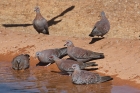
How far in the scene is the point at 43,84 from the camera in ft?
36.0

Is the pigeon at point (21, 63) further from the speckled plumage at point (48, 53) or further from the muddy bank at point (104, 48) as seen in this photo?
the muddy bank at point (104, 48)

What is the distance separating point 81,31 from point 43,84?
28.6 feet

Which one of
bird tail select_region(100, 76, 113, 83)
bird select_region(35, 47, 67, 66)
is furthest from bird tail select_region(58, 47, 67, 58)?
bird tail select_region(100, 76, 113, 83)

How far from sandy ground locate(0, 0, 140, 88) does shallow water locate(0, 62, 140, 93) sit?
36.6 inches

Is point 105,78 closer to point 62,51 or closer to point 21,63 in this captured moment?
point 62,51

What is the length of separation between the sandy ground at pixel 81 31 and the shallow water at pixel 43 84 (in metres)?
0.93

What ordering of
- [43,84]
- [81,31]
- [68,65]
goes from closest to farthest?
[43,84], [68,65], [81,31]

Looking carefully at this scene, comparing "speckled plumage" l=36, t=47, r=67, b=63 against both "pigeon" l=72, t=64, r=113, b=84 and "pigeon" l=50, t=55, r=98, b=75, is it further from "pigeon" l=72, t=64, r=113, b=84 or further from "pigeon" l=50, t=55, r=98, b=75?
"pigeon" l=72, t=64, r=113, b=84

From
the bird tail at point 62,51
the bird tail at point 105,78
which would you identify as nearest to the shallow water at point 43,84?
the bird tail at point 105,78

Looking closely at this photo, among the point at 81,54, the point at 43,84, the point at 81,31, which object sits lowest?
the point at 43,84

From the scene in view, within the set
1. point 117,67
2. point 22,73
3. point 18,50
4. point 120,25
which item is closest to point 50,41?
point 18,50

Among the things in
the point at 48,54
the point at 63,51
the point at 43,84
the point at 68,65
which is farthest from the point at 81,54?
the point at 43,84

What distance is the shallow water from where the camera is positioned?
1020 centimetres

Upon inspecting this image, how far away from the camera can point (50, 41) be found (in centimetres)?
1480
